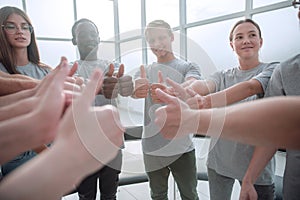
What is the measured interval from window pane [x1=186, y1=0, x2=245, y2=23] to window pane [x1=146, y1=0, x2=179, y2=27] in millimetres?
179

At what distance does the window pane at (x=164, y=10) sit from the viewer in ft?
7.42

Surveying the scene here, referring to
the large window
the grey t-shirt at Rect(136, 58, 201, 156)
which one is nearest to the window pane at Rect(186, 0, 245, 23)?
the large window

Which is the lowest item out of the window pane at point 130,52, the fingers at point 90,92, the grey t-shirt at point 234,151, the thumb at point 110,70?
the grey t-shirt at point 234,151

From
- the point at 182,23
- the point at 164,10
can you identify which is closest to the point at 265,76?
the point at 164,10

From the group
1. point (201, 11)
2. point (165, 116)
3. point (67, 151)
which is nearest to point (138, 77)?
point (165, 116)

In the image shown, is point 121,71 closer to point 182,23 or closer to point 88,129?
point 88,129

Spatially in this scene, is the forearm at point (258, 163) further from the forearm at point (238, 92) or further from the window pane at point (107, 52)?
the window pane at point (107, 52)

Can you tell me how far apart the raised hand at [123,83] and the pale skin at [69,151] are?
39cm

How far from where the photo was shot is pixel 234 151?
42.5 inches

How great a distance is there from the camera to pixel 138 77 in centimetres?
94

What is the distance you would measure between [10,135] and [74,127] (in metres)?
0.10

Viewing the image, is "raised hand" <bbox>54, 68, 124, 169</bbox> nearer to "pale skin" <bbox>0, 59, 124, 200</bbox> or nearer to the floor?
"pale skin" <bbox>0, 59, 124, 200</bbox>

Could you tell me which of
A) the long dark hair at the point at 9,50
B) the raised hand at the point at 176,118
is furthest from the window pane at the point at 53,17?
the raised hand at the point at 176,118

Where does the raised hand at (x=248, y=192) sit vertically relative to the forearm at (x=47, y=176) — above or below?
below
